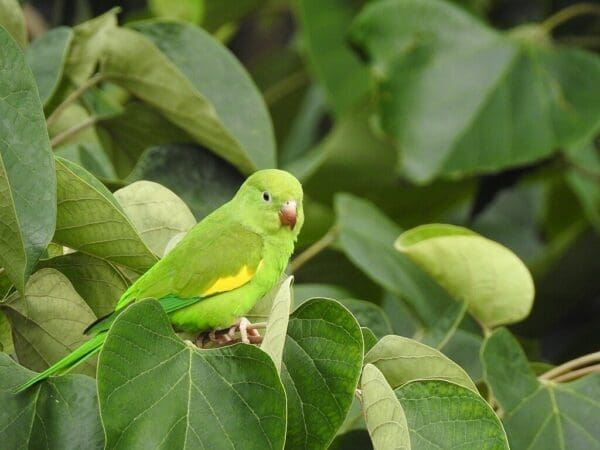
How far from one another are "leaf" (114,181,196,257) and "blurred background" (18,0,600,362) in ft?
1.32

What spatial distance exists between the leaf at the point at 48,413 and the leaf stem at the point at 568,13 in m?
1.80

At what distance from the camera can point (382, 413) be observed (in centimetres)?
101

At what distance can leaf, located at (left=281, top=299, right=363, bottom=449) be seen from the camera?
1037 millimetres

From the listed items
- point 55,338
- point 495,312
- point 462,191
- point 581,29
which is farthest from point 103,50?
point 581,29

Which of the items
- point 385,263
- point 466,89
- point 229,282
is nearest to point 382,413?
point 229,282

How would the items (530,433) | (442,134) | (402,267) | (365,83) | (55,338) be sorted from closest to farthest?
(55,338), (530,433), (402,267), (442,134), (365,83)

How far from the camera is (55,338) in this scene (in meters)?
1.13

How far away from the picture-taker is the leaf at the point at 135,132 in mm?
1642

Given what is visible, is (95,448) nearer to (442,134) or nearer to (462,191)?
(442,134)

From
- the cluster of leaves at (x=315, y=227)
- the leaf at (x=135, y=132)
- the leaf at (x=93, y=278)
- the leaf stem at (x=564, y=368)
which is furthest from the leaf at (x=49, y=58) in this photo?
the leaf stem at (x=564, y=368)

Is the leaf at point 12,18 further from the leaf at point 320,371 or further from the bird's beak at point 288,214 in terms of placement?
the leaf at point 320,371

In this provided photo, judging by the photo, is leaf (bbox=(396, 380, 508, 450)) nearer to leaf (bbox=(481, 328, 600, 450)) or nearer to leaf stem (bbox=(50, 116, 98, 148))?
leaf (bbox=(481, 328, 600, 450))

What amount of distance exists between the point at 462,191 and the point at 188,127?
1289mm

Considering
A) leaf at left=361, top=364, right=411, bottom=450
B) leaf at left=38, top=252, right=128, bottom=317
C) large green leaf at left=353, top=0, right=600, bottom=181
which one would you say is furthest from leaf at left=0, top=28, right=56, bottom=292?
large green leaf at left=353, top=0, right=600, bottom=181
